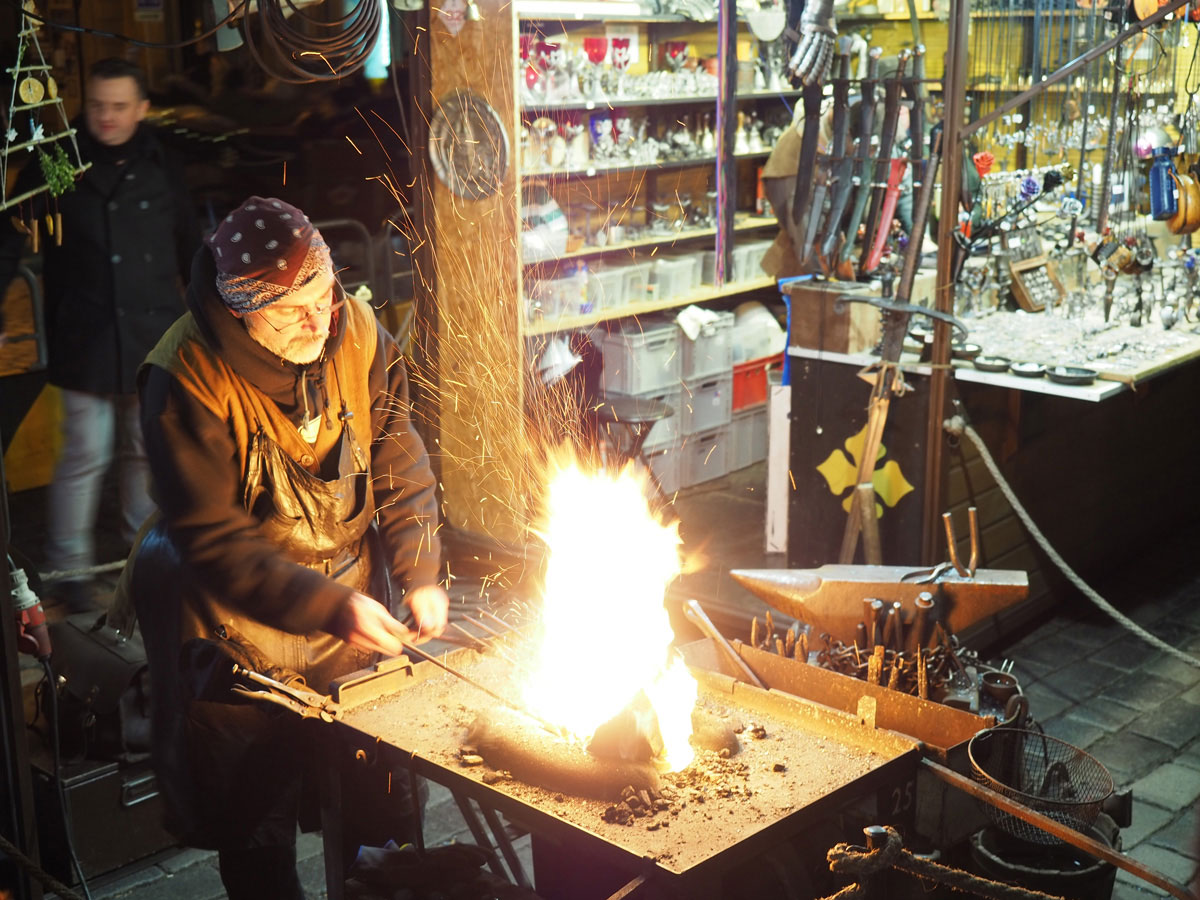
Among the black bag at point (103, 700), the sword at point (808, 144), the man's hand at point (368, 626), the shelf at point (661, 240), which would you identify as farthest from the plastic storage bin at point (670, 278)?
the man's hand at point (368, 626)

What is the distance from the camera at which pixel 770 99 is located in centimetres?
895

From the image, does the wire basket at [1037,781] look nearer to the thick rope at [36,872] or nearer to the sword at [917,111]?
the thick rope at [36,872]

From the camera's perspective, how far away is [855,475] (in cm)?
568

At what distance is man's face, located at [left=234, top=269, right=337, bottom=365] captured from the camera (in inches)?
112

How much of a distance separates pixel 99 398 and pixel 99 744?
6.44 feet

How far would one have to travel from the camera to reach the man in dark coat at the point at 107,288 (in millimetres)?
5270

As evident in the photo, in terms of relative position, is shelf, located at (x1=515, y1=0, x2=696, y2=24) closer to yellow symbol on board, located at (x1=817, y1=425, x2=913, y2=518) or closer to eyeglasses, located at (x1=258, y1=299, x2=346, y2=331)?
yellow symbol on board, located at (x1=817, y1=425, x2=913, y2=518)

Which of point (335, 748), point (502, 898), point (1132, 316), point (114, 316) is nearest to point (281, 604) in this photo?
point (335, 748)

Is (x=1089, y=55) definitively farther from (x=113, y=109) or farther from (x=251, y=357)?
(x=113, y=109)

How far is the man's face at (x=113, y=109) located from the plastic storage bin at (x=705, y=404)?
12.1 ft

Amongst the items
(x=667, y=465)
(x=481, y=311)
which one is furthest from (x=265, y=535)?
(x=667, y=465)

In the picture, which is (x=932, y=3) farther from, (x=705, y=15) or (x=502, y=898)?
(x=502, y=898)

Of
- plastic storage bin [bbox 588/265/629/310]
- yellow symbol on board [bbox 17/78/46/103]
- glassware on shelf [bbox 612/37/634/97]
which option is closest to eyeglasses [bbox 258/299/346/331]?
yellow symbol on board [bbox 17/78/46/103]

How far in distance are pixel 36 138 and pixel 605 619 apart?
280 cm
